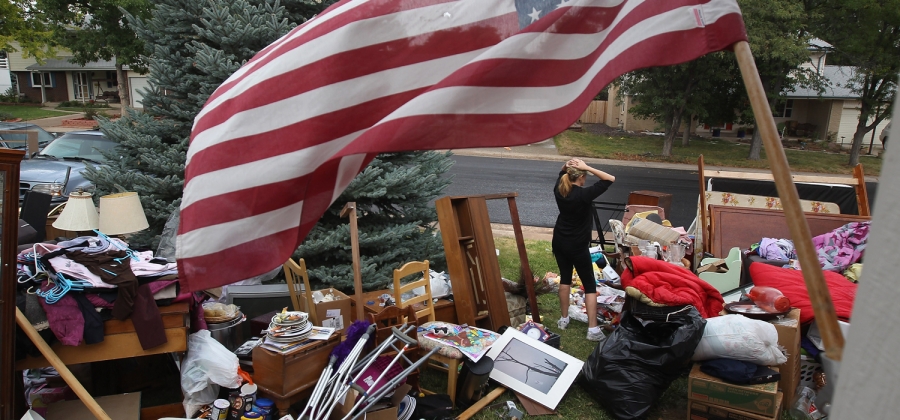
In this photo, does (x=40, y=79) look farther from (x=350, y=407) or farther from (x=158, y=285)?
(x=350, y=407)

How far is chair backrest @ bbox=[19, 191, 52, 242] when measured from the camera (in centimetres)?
636

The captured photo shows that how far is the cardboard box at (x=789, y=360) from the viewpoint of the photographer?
5172 mm

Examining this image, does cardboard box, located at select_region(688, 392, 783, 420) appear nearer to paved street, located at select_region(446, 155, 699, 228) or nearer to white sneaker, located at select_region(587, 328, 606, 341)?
white sneaker, located at select_region(587, 328, 606, 341)

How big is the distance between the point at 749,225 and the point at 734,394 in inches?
184

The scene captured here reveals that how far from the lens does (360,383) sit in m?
4.59

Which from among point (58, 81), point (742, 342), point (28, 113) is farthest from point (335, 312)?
point (58, 81)

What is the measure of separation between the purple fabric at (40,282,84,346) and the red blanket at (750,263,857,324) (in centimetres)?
584

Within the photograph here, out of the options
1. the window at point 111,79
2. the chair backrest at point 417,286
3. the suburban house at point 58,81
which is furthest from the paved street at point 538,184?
the suburban house at point 58,81

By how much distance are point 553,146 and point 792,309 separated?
21.5 metres

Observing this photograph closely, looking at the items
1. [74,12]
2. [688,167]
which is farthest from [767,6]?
[74,12]

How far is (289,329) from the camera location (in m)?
4.61

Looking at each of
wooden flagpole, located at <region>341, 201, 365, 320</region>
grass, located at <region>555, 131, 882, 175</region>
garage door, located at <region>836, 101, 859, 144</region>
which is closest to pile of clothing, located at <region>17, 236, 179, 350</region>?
wooden flagpole, located at <region>341, 201, 365, 320</region>

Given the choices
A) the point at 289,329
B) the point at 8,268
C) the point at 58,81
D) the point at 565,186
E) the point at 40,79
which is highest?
the point at 40,79

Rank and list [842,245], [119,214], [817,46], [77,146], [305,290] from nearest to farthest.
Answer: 1. [305,290]
2. [119,214]
3. [842,245]
4. [77,146]
5. [817,46]
